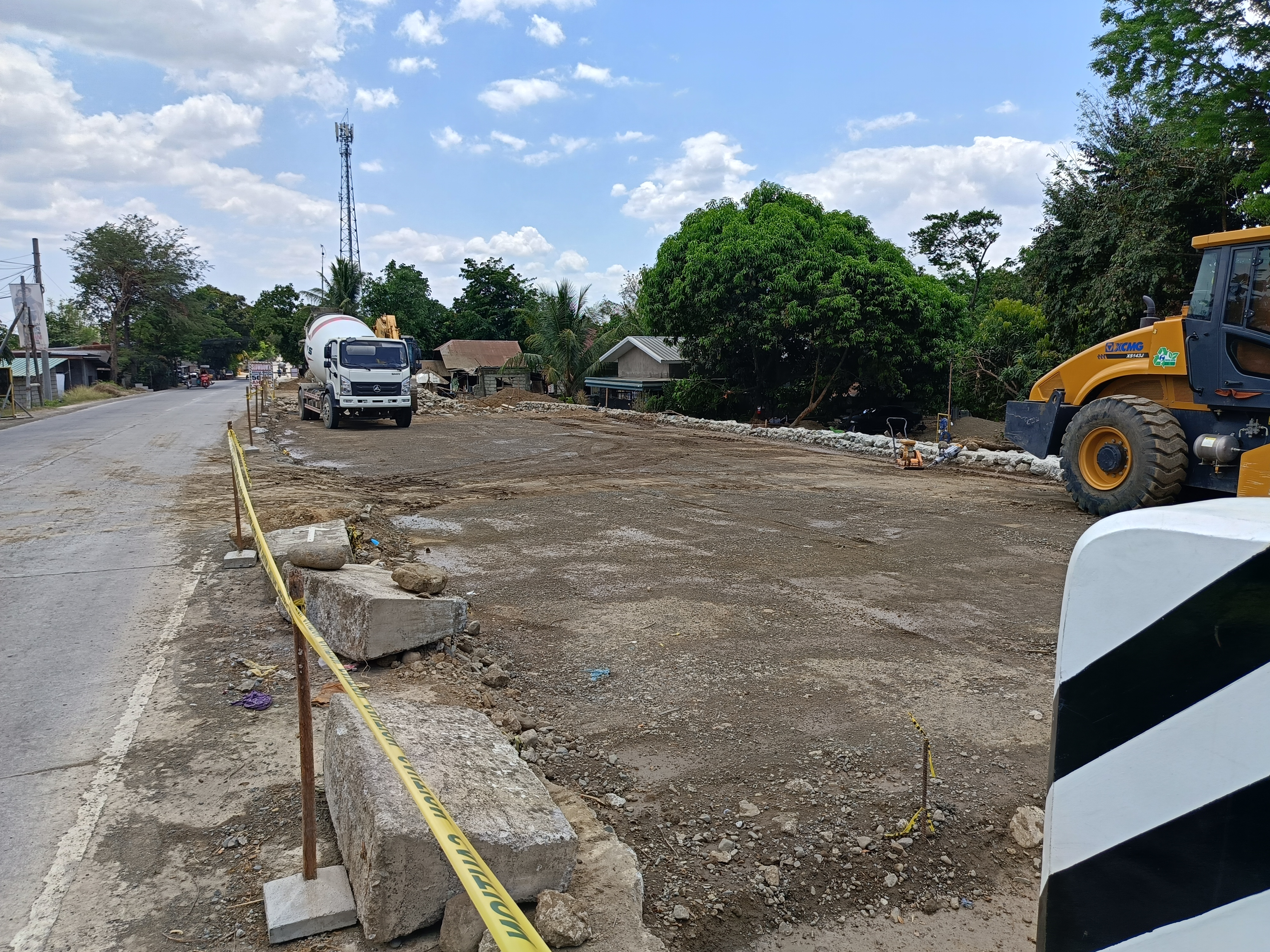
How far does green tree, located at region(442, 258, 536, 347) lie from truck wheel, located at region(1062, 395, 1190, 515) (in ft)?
172

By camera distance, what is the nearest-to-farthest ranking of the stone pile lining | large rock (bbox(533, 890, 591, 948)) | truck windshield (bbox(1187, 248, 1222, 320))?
large rock (bbox(533, 890, 591, 948)) < truck windshield (bbox(1187, 248, 1222, 320)) < the stone pile lining

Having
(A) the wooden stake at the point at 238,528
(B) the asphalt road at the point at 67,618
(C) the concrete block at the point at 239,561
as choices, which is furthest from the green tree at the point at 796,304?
(C) the concrete block at the point at 239,561

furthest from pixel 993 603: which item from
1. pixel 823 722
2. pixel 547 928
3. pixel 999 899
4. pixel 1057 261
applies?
→ pixel 1057 261

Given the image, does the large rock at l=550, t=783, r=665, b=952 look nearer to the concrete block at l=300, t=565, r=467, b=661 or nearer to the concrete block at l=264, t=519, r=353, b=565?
the concrete block at l=300, t=565, r=467, b=661

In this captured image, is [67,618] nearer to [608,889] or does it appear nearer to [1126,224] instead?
Answer: [608,889]

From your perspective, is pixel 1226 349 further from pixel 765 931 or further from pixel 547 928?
pixel 547 928

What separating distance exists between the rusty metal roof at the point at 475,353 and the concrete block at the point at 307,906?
50.4m

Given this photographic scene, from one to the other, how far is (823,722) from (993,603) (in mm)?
3127

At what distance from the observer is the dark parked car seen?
28.2m

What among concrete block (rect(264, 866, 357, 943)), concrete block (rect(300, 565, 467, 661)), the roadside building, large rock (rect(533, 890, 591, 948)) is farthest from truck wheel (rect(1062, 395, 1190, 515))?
the roadside building

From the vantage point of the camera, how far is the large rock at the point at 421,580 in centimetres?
589

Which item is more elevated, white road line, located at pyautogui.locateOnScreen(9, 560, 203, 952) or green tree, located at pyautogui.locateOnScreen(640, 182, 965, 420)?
green tree, located at pyautogui.locateOnScreen(640, 182, 965, 420)

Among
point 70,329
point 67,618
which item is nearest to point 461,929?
point 67,618

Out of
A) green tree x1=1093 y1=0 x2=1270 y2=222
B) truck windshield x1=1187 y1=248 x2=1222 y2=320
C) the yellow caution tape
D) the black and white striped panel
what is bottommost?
the yellow caution tape
